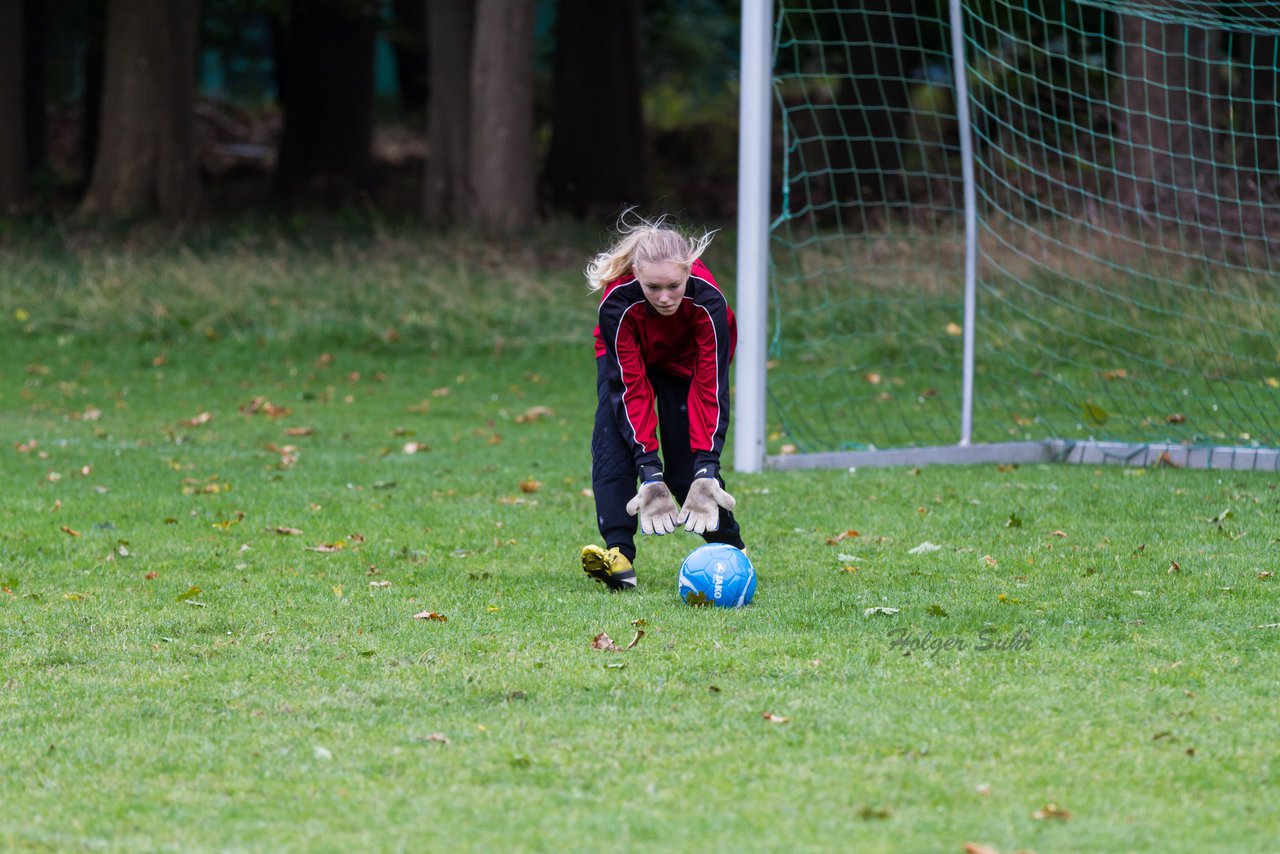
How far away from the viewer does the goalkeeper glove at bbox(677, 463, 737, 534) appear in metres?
5.34

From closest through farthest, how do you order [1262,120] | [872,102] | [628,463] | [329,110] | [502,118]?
[628,463], [1262,120], [502,118], [872,102], [329,110]

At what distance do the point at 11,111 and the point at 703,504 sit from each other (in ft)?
59.9

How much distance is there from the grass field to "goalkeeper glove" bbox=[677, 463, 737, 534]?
33 centimetres

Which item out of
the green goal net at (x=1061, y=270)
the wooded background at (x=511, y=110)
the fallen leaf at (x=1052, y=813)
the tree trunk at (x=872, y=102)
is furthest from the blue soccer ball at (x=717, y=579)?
the tree trunk at (x=872, y=102)

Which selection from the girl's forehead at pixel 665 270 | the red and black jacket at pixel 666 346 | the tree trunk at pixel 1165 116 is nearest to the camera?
the girl's forehead at pixel 665 270

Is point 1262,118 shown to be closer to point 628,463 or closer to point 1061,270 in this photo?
point 1061,270

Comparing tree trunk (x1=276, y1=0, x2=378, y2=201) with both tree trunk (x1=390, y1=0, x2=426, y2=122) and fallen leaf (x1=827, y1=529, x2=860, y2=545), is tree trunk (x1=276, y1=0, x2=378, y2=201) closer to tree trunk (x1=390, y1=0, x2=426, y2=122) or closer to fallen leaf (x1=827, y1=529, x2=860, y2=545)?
tree trunk (x1=390, y1=0, x2=426, y2=122)

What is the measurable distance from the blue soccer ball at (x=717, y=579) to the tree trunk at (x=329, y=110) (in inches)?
768

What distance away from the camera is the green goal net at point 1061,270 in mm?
10789

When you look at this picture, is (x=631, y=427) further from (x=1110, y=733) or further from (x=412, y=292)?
(x=412, y=292)

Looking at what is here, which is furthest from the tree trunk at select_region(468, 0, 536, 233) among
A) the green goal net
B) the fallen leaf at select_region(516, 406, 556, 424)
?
the fallen leaf at select_region(516, 406, 556, 424)

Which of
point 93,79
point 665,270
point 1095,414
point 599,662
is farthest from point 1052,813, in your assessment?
point 93,79

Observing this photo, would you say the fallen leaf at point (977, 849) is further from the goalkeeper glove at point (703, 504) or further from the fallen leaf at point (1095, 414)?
the fallen leaf at point (1095, 414)

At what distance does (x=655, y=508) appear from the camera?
5.39 meters
